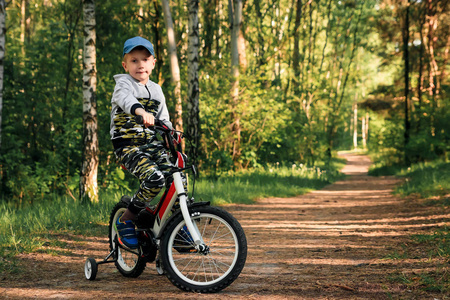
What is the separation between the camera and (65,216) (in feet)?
22.7

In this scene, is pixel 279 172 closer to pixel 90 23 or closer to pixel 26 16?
pixel 90 23

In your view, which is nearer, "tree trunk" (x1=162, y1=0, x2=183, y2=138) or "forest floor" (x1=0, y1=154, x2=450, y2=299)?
"forest floor" (x1=0, y1=154, x2=450, y2=299)

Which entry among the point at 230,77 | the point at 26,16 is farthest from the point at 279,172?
the point at 26,16

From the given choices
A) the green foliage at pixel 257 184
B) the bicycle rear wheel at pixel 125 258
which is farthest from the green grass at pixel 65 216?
the bicycle rear wheel at pixel 125 258

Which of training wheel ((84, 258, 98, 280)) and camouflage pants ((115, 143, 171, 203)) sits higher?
camouflage pants ((115, 143, 171, 203))

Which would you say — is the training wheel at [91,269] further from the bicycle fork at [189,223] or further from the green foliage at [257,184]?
the green foliage at [257,184]

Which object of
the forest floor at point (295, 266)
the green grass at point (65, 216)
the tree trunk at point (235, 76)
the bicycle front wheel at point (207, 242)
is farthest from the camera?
the tree trunk at point (235, 76)

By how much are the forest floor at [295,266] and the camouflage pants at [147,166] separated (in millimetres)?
847

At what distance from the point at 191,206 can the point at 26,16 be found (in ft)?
88.8

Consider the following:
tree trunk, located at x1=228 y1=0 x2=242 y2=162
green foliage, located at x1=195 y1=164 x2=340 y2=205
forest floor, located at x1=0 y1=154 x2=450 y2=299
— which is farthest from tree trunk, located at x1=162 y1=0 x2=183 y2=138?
forest floor, located at x1=0 y1=154 x2=450 y2=299

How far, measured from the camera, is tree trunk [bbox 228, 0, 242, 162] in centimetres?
1519

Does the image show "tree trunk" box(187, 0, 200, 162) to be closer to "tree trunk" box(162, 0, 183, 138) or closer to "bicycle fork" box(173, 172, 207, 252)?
"tree trunk" box(162, 0, 183, 138)

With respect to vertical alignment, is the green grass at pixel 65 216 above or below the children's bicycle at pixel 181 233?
below

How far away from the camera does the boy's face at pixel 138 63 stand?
4070 mm
